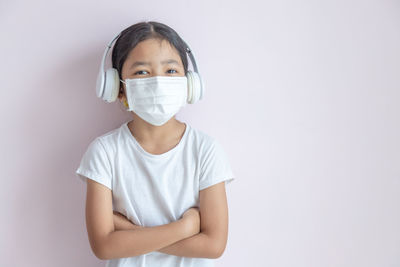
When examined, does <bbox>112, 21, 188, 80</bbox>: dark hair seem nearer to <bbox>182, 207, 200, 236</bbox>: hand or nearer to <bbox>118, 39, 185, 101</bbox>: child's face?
<bbox>118, 39, 185, 101</bbox>: child's face

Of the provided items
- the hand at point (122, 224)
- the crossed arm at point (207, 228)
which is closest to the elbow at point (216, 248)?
the crossed arm at point (207, 228)

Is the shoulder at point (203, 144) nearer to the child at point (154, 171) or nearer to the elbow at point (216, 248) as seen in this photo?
the child at point (154, 171)

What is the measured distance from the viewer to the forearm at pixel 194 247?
1.38 m

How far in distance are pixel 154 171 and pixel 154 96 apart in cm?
30

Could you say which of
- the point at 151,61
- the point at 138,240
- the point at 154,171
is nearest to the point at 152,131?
the point at 154,171

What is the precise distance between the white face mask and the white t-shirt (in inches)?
6.6

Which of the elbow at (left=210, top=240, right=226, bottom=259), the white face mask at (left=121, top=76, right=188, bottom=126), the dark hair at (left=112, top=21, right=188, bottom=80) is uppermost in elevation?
the dark hair at (left=112, top=21, right=188, bottom=80)

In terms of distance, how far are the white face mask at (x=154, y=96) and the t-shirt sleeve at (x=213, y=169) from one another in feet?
0.76

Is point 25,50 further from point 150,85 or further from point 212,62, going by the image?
point 212,62

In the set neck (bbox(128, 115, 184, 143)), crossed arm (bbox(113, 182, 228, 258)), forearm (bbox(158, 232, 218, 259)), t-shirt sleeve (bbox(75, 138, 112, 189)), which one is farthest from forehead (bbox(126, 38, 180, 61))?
forearm (bbox(158, 232, 218, 259))

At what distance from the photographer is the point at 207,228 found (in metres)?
1.43

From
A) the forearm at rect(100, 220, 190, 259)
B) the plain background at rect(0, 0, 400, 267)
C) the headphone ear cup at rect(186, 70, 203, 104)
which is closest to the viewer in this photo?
the forearm at rect(100, 220, 190, 259)

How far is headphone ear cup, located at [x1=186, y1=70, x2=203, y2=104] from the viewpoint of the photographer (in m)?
1.45

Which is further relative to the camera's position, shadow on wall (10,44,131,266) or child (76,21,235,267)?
shadow on wall (10,44,131,266)
